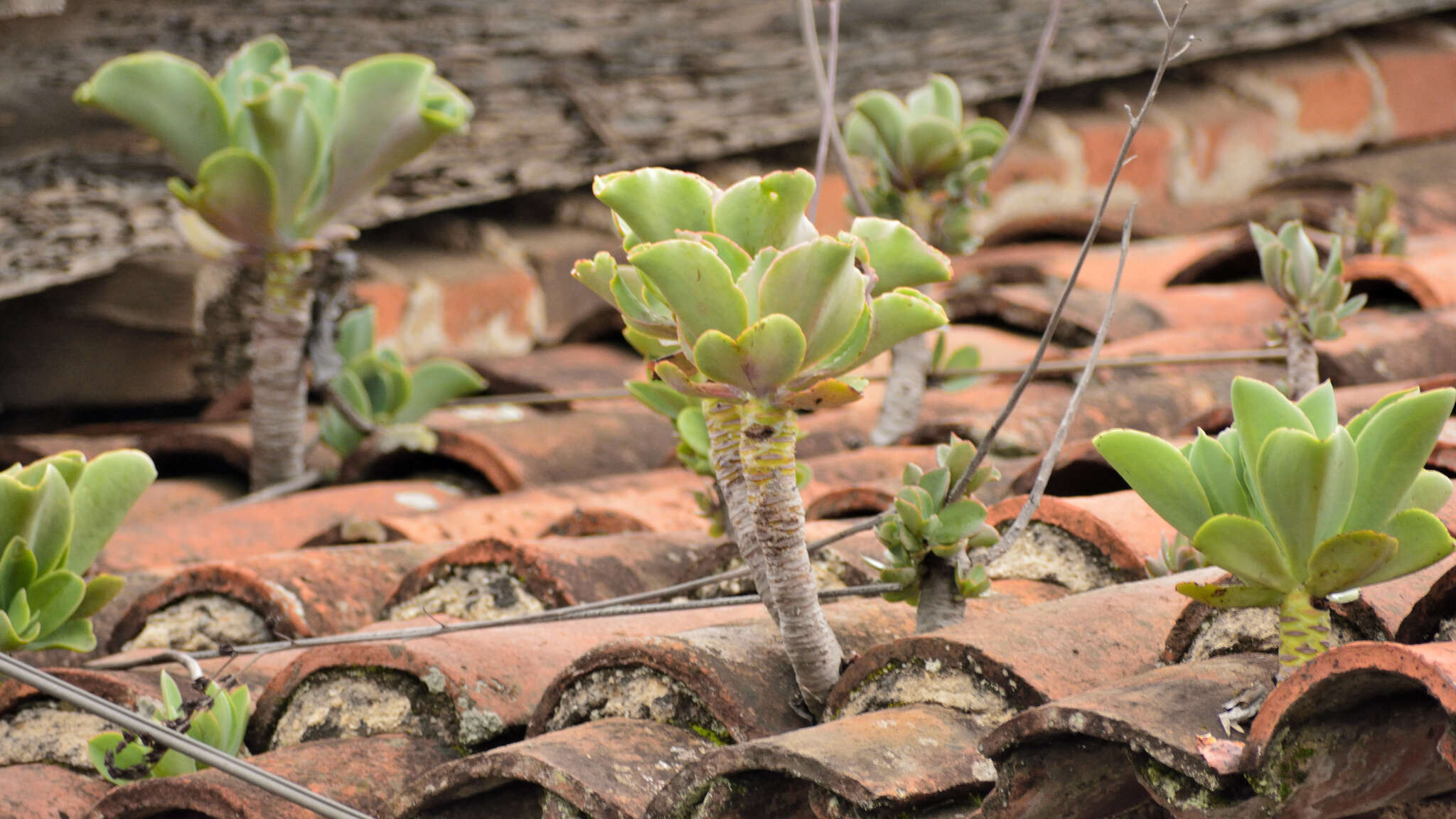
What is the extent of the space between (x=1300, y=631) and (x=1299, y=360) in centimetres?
106

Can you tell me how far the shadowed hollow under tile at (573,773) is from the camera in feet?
3.55

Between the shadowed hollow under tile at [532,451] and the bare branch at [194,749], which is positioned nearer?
the bare branch at [194,749]

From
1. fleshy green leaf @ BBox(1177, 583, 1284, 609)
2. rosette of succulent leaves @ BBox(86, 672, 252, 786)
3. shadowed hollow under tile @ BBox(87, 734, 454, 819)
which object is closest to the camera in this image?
fleshy green leaf @ BBox(1177, 583, 1284, 609)

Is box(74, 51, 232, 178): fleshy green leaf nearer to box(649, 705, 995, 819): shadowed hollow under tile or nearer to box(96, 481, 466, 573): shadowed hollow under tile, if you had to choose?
box(96, 481, 466, 573): shadowed hollow under tile

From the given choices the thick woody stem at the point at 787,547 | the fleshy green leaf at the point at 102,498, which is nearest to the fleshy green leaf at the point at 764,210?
the thick woody stem at the point at 787,547

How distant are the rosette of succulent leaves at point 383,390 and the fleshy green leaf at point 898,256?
5.48ft

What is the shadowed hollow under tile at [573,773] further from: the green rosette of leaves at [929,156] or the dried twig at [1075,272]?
the green rosette of leaves at [929,156]

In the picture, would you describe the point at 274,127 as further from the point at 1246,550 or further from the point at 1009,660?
the point at 1246,550

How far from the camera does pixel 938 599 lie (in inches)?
50.3

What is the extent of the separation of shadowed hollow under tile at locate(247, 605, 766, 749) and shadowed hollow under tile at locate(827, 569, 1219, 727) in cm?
35

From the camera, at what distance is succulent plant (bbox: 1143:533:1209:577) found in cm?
145

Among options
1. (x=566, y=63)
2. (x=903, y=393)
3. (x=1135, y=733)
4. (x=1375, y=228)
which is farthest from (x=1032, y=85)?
(x=566, y=63)

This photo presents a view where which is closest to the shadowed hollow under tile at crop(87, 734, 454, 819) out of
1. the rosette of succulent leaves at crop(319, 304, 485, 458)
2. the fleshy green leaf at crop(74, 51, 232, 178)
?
the rosette of succulent leaves at crop(319, 304, 485, 458)

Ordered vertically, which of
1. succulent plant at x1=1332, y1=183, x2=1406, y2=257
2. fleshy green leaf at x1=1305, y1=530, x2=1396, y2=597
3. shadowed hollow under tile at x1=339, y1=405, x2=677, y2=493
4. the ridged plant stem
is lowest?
shadowed hollow under tile at x1=339, y1=405, x2=677, y2=493
